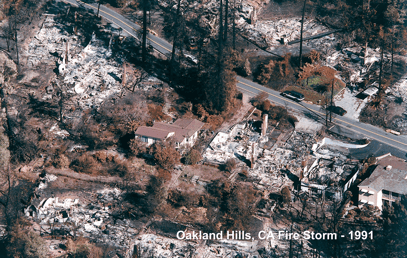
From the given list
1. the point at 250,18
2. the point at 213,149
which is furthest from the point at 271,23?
the point at 213,149

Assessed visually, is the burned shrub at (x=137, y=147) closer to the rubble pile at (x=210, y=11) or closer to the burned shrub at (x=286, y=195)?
the burned shrub at (x=286, y=195)

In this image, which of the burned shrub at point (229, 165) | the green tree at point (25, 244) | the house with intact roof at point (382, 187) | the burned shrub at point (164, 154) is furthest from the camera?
the burned shrub at point (229, 165)

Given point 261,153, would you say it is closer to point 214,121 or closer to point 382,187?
point 214,121

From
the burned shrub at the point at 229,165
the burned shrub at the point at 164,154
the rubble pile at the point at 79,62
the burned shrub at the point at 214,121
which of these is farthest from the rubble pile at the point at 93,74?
the burned shrub at the point at 229,165

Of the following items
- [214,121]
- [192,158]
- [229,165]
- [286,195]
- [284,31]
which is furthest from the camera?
[284,31]

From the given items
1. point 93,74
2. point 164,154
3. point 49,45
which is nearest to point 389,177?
point 164,154

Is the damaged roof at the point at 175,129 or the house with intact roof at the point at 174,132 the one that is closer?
the house with intact roof at the point at 174,132

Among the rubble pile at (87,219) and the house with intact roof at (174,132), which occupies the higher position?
the house with intact roof at (174,132)
